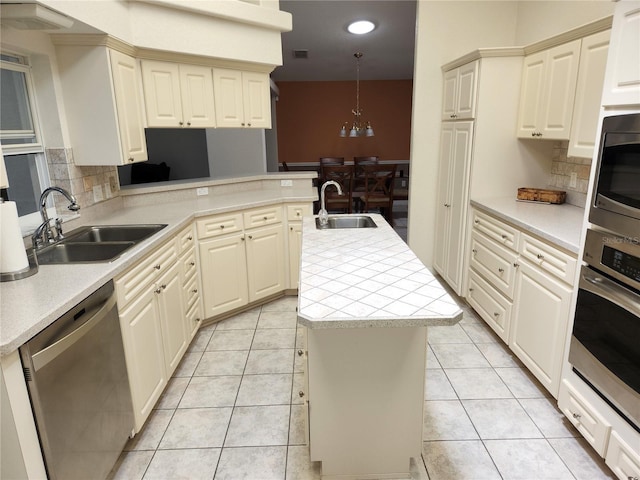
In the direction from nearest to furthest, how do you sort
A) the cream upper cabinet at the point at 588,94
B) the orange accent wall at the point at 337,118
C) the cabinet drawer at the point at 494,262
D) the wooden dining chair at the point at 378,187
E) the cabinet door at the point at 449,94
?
the cream upper cabinet at the point at 588,94 < the cabinet drawer at the point at 494,262 < the cabinet door at the point at 449,94 < the wooden dining chair at the point at 378,187 < the orange accent wall at the point at 337,118

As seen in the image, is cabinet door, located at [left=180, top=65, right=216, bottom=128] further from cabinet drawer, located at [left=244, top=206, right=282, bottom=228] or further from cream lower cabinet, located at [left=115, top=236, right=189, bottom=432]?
cream lower cabinet, located at [left=115, top=236, right=189, bottom=432]

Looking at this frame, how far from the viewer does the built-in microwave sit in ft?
5.01

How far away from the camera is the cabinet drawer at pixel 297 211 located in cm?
348

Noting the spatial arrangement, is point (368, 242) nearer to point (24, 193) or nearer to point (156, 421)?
point (156, 421)

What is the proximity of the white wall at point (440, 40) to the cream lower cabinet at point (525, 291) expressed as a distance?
3.06 feet

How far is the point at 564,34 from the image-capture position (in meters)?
2.48

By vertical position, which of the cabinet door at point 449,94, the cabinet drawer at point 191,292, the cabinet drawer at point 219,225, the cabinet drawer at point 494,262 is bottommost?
the cabinet drawer at point 191,292

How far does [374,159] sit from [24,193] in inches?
232

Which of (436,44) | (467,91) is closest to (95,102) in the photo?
(467,91)

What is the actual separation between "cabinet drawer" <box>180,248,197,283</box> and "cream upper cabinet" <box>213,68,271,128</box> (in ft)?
3.84

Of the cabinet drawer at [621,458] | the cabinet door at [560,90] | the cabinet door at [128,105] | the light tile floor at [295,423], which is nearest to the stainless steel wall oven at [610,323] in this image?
the cabinet drawer at [621,458]

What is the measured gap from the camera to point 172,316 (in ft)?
7.90

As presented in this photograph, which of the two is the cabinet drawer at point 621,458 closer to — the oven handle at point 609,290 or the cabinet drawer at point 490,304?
the oven handle at point 609,290

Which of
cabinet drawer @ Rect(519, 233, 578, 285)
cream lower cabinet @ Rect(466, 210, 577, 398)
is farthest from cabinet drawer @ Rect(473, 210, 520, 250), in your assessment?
cabinet drawer @ Rect(519, 233, 578, 285)
